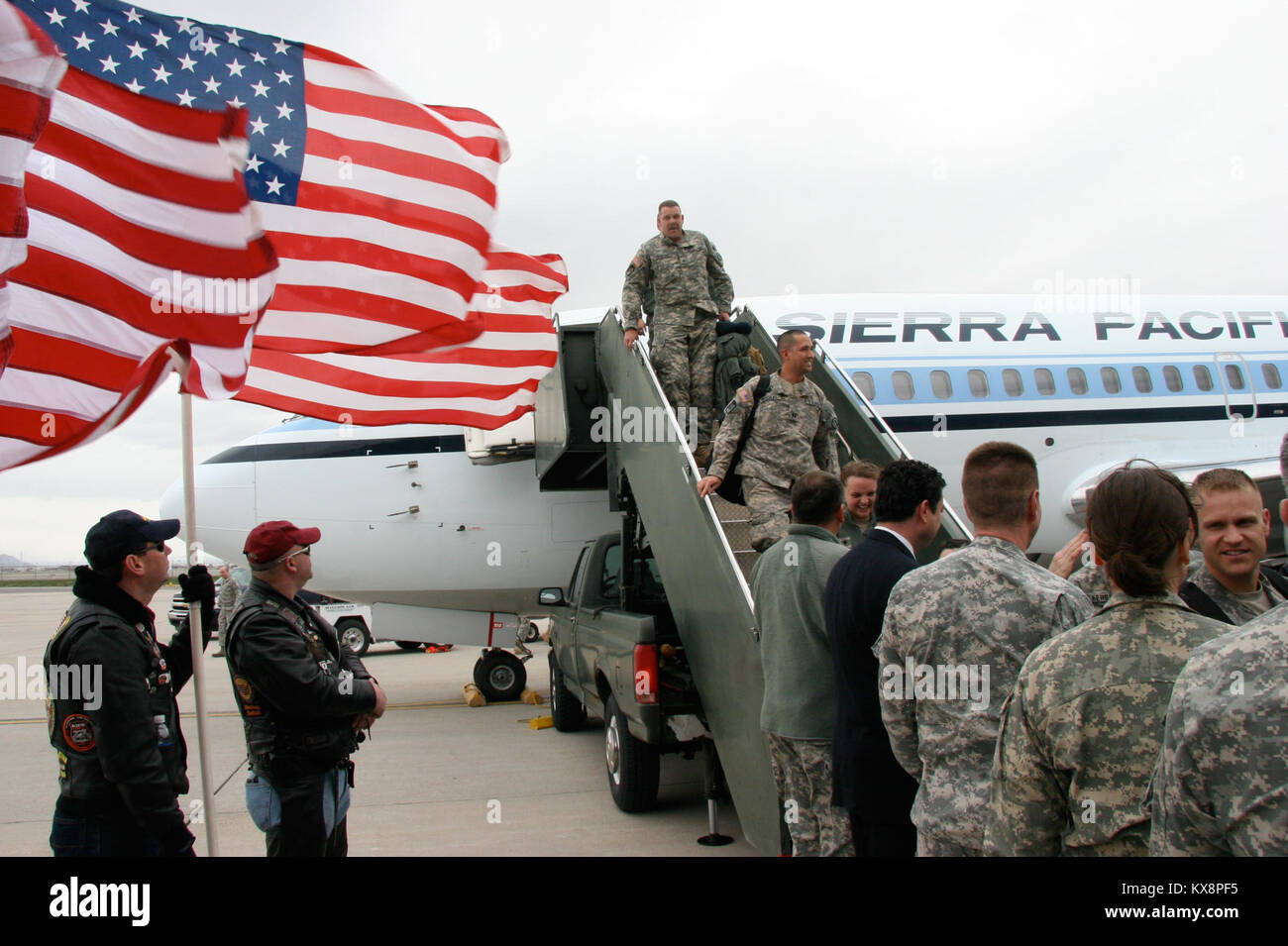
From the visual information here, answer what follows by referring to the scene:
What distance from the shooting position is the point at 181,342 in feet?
12.3

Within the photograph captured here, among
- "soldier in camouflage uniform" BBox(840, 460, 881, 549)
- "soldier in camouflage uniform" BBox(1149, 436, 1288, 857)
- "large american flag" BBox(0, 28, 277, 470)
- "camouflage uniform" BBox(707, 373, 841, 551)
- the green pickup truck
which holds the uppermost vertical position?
"large american flag" BBox(0, 28, 277, 470)

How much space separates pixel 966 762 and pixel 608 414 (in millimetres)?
5258

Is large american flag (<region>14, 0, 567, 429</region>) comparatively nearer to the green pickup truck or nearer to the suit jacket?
the green pickup truck

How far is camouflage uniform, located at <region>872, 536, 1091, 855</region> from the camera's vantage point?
2434 millimetres

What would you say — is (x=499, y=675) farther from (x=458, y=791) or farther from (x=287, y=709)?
(x=287, y=709)

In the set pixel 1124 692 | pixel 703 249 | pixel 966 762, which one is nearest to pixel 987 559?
pixel 966 762

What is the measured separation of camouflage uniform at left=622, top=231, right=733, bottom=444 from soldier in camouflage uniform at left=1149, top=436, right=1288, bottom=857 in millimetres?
5045

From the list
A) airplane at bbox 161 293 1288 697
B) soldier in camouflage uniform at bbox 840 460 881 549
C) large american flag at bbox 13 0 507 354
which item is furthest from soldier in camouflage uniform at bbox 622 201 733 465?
airplane at bbox 161 293 1288 697

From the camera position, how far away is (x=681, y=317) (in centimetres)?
661

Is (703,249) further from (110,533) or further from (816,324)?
(110,533)

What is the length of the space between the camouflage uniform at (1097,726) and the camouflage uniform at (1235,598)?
1.33 metres

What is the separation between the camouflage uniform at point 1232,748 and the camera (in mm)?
1374

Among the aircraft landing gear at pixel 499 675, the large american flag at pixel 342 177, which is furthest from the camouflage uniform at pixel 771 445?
the aircraft landing gear at pixel 499 675

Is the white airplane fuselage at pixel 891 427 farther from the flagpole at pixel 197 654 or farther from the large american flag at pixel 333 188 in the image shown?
the flagpole at pixel 197 654
